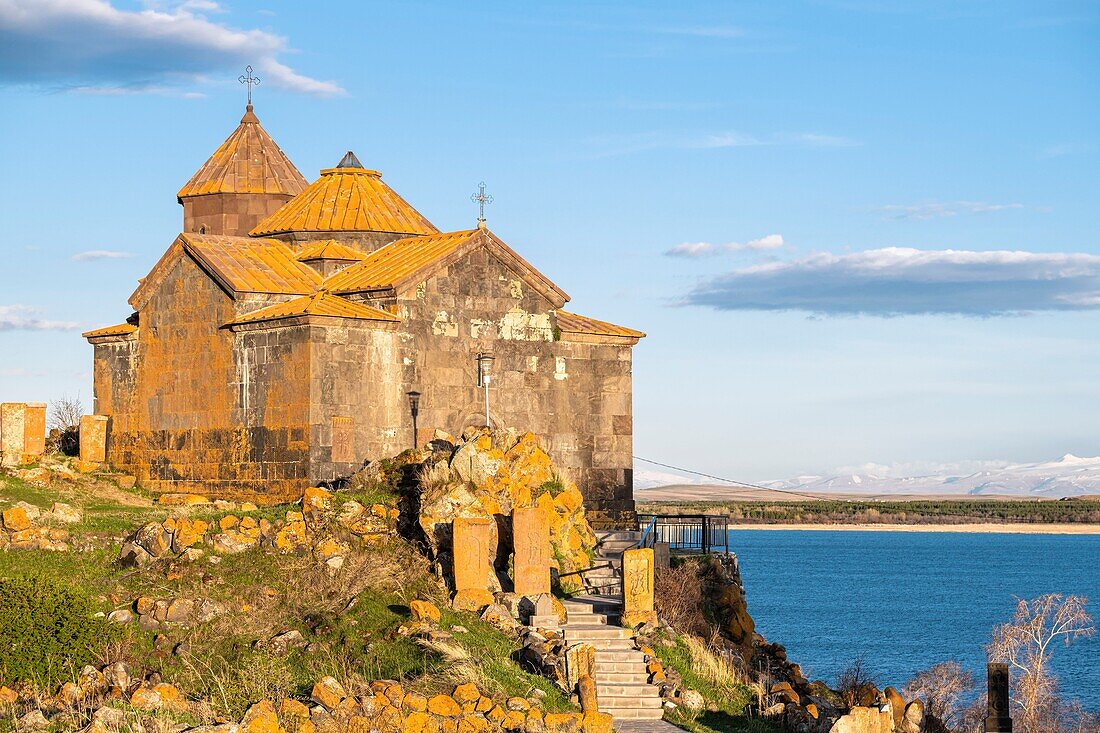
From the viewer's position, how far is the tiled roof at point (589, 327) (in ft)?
107

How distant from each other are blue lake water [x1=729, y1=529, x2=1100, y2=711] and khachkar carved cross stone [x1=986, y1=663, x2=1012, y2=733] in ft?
48.4

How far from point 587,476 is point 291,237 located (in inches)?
318

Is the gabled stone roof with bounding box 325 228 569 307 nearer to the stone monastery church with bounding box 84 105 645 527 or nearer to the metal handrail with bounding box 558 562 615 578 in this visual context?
the stone monastery church with bounding box 84 105 645 527

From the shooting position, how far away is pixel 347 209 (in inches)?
1321

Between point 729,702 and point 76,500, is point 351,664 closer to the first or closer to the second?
point 729,702

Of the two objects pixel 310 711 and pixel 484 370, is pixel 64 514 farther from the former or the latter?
pixel 484 370

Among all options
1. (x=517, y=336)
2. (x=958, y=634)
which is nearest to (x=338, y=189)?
(x=517, y=336)

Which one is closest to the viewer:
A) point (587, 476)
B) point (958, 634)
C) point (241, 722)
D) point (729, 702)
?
point (241, 722)

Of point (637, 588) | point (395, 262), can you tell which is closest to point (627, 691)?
point (637, 588)

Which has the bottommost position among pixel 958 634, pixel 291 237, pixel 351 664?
pixel 958 634

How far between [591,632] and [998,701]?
6.65 m

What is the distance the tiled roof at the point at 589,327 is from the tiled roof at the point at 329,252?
447 cm

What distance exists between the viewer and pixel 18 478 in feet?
96.4

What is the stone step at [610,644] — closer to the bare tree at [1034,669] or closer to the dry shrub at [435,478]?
the dry shrub at [435,478]
